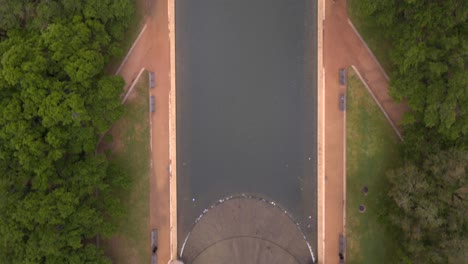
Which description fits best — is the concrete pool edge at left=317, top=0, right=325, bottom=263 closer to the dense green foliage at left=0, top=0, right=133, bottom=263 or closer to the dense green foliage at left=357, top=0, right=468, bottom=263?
the dense green foliage at left=357, top=0, right=468, bottom=263

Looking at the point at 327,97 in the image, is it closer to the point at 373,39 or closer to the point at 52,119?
the point at 373,39

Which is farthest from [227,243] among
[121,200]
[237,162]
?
[121,200]

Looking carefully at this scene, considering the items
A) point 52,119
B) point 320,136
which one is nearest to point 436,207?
point 320,136

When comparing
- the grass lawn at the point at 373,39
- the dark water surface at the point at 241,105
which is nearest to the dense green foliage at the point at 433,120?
the grass lawn at the point at 373,39

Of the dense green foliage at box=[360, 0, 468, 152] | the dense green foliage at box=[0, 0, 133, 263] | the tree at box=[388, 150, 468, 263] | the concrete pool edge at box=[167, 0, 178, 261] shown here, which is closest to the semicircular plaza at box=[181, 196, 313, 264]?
the concrete pool edge at box=[167, 0, 178, 261]

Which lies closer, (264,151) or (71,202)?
(71,202)

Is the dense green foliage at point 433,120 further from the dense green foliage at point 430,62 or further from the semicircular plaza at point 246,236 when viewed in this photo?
the semicircular plaza at point 246,236

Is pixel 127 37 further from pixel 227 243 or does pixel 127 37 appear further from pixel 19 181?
pixel 227 243
